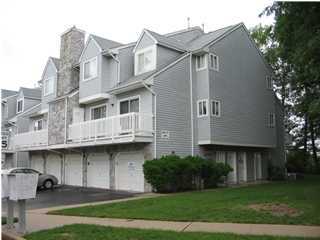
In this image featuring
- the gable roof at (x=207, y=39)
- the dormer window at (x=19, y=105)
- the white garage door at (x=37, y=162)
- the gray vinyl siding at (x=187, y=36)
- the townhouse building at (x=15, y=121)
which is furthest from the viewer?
the dormer window at (x=19, y=105)

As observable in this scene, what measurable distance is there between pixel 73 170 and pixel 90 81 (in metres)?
6.51

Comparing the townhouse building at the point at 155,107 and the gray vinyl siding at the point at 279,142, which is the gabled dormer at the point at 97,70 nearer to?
the townhouse building at the point at 155,107

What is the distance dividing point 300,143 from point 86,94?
24.4 meters

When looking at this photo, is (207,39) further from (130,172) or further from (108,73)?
(130,172)

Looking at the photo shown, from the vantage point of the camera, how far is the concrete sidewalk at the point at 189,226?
7219 mm

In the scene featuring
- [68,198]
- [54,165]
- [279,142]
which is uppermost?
[279,142]

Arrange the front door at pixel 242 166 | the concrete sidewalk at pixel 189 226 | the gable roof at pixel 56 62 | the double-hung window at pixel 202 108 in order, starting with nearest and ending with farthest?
1. the concrete sidewalk at pixel 189 226
2. the double-hung window at pixel 202 108
3. the front door at pixel 242 166
4. the gable roof at pixel 56 62

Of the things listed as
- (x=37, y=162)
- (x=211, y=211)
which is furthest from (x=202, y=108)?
(x=37, y=162)

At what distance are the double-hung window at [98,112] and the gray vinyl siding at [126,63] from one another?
232 centimetres

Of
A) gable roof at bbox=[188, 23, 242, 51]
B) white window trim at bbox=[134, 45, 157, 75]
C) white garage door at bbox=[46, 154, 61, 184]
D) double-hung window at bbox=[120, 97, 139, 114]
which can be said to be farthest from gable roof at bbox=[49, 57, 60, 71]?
gable roof at bbox=[188, 23, 242, 51]

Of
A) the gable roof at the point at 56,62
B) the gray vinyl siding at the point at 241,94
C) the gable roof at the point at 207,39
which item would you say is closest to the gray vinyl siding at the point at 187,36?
the gable roof at the point at 207,39

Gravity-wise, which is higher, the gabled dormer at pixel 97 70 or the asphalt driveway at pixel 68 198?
the gabled dormer at pixel 97 70

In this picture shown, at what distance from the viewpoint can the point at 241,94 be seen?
2405 cm

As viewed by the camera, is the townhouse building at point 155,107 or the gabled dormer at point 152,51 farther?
the gabled dormer at point 152,51
